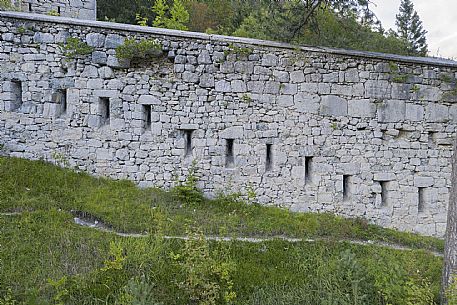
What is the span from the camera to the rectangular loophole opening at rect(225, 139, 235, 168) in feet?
27.6

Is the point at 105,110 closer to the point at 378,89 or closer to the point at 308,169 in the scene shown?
the point at 308,169

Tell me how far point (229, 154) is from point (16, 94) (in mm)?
4685

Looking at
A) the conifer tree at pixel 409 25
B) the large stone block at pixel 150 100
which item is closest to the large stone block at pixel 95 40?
the large stone block at pixel 150 100

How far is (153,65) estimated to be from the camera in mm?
8227

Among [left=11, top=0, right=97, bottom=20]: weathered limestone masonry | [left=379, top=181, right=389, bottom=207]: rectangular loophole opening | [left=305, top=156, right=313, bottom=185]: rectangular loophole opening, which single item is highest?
[left=11, top=0, right=97, bottom=20]: weathered limestone masonry

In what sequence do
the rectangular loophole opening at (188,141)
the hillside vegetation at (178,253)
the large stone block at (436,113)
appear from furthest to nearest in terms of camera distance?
1. the large stone block at (436,113)
2. the rectangular loophole opening at (188,141)
3. the hillside vegetation at (178,253)

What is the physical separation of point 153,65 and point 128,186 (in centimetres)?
261

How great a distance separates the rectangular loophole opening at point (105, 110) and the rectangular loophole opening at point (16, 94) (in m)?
1.70

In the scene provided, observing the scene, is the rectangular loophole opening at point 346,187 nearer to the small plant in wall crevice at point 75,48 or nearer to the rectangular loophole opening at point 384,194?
the rectangular loophole opening at point 384,194

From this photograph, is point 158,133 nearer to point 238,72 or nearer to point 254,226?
point 238,72

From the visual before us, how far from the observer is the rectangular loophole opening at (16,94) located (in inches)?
318

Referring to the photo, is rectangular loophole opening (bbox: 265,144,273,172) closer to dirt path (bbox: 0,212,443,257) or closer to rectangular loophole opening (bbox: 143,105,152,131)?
dirt path (bbox: 0,212,443,257)

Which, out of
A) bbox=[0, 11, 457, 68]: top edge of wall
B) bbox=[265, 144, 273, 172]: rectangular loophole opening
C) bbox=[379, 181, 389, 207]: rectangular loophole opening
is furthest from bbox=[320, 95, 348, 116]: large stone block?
bbox=[379, 181, 389, 207]: rectangular loophole opening

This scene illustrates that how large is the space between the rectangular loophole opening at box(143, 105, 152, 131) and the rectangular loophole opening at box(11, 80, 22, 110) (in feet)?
8.56
